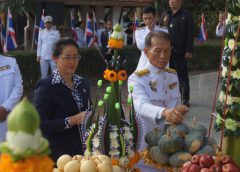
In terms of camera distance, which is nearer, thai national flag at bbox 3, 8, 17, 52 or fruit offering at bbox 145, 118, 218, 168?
fruit offering at bbox 145, 118, 218, 168

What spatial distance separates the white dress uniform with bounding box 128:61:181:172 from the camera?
10.2 feet

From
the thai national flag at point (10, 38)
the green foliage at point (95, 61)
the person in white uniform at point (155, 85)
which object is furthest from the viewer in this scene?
the thai national flag at point (10, 38)

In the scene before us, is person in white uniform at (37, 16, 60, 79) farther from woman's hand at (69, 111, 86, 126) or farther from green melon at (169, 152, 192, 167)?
green melon at (169, 152, 192, 167)

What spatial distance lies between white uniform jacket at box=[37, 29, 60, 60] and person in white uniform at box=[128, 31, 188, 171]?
829cm

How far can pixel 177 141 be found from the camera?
8.79ft

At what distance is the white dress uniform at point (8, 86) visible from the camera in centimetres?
368

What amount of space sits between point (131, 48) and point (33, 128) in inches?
517

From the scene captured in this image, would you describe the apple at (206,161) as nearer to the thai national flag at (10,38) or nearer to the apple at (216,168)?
the apple at (216,168)

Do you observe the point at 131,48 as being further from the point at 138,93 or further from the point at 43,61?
the point at 138,93

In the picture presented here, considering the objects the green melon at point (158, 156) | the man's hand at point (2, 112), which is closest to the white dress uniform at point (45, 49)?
the man's hand at point (2, 112)

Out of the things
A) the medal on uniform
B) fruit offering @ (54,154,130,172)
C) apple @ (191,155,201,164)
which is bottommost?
apple @ (191,155,201,164)

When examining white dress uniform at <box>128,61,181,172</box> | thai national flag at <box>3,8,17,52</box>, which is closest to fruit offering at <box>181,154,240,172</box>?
white dress uniform at <box>128,61,181,172</box>

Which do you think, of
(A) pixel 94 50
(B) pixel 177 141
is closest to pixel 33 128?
(B) pixel 177 141

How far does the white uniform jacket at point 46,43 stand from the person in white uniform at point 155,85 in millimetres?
8285
